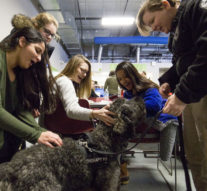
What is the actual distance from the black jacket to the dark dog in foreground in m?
0.61

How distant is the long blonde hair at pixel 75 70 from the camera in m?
2.03

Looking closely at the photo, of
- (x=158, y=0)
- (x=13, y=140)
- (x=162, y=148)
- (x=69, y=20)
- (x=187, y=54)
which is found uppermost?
(x=69, y=20)

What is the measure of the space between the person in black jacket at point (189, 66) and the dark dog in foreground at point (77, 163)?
0.46 metres

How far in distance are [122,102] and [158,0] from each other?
858 millimetres

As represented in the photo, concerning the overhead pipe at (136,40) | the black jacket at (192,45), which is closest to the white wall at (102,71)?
the overhead pipe at (136,40)

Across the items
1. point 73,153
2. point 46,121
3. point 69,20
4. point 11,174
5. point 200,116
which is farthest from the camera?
point 69,20

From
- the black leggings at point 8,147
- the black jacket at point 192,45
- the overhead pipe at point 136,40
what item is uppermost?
the overhead pipe at point 136,40

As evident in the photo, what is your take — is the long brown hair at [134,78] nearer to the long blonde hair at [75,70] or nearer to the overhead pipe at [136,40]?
the long blonde hair at [75,70]

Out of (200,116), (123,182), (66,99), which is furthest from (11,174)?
(123,182)

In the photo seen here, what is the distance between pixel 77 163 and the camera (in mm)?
1219

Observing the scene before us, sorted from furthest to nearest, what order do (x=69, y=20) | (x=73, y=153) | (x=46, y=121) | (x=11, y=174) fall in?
(x=69, y=20), (x=46, y=121), (x=73, y=153), (x=11, y=174)

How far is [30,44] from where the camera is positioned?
4.08ft

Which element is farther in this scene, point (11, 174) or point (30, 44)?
point (30, 44)

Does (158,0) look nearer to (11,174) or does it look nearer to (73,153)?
(73,153)
